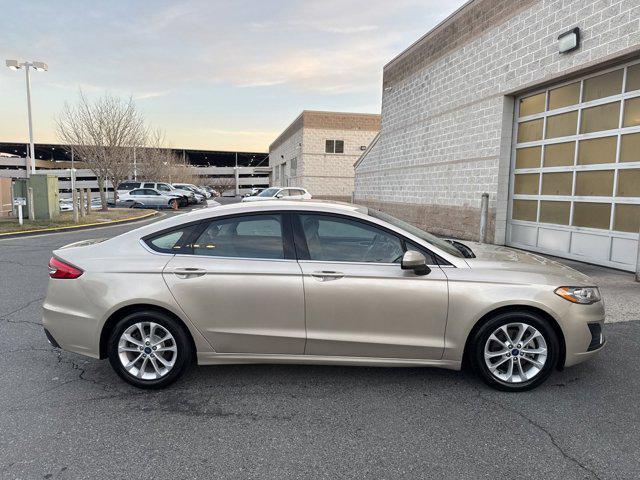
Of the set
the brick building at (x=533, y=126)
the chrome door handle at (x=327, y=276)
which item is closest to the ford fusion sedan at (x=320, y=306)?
the chrome door handle at (x=327, y=276)

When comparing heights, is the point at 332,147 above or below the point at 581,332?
above

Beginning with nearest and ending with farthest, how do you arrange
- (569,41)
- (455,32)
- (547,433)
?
(547,433)
(569,41)
(455,32)

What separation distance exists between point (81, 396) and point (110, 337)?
50cm

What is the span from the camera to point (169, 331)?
3.65 meters

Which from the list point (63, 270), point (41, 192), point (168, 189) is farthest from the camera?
point (168, 189)

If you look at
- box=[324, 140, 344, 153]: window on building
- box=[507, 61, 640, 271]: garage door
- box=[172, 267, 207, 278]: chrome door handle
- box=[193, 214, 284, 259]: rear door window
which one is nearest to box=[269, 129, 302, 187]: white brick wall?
box=[324, 140, 344, 153]: window on building

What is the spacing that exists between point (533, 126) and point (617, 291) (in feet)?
16.4

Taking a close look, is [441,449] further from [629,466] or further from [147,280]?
[147,280]

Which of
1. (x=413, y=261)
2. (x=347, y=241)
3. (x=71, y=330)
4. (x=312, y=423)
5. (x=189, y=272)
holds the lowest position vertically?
(x=312, y=423)

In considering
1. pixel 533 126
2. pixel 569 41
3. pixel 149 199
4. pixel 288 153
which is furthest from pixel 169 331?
pixel 288 153

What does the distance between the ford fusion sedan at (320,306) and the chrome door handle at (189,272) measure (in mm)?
11

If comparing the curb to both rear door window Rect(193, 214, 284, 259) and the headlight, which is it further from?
the headlight

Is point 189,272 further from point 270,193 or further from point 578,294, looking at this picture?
point 270,193

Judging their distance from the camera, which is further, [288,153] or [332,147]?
[288,153]
